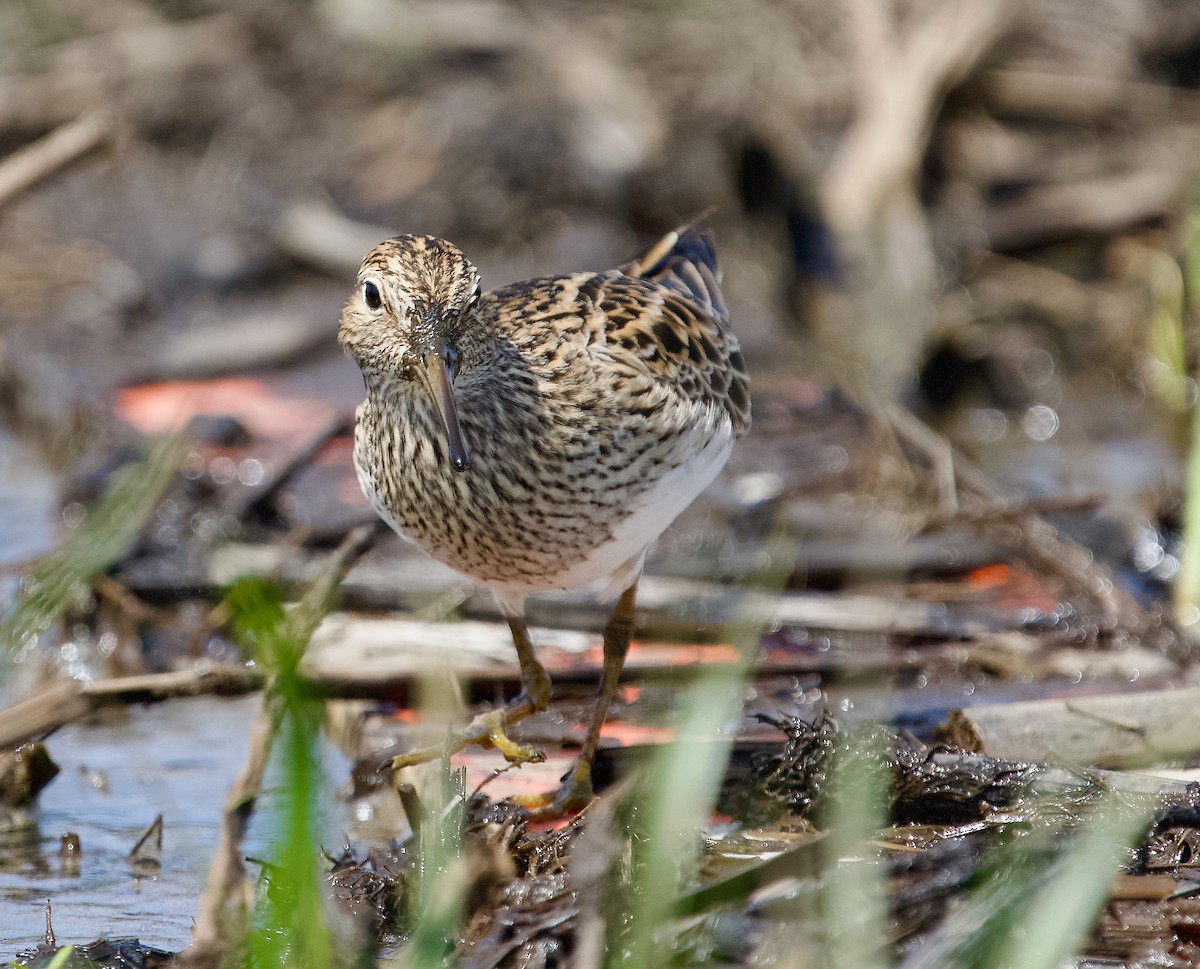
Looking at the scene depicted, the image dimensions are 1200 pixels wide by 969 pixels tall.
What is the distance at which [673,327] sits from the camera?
4.86 meters

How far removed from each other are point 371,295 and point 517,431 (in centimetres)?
51

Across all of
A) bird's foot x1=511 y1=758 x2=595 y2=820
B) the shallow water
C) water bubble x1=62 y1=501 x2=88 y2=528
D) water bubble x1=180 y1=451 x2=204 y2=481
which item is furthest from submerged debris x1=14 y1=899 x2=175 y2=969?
water bubble x1=62 y1=501 x2=88 y2=528

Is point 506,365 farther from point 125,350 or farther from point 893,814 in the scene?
point 125,350

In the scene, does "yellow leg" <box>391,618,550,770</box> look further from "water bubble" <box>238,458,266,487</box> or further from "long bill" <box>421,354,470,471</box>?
"water bubble" <box>238,458,266,487</box>

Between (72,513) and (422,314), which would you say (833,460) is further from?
(422,314)

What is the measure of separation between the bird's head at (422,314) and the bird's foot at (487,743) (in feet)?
3.12

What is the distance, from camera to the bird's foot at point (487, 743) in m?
4.48

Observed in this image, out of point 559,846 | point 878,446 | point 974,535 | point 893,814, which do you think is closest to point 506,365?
point 559,846

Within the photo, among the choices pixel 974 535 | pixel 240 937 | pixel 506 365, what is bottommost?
pixel 974 535

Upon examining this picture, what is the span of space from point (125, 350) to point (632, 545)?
6045 millimetres

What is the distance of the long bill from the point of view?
384 cm

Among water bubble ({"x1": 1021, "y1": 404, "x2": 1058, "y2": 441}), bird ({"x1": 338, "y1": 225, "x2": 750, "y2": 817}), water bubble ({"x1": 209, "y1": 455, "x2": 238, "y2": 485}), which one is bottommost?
water bubble ({"x1": 1021, "y1": 404, "x2": 1058, "y2": 441})

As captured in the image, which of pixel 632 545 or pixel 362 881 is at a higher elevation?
pixel 632 545

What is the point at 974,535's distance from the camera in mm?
6414
